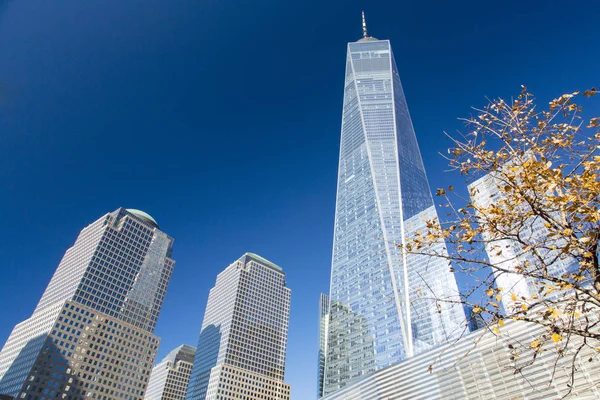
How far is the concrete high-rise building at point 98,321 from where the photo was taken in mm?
114812

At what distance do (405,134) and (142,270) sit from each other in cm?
13999

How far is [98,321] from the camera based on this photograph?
130m

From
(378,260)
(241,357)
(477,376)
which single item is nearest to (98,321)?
(241,357)

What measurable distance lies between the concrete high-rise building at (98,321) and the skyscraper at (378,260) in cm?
7368

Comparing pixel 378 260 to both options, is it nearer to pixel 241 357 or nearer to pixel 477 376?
pixel 241 357

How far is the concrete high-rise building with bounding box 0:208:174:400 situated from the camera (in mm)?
114812

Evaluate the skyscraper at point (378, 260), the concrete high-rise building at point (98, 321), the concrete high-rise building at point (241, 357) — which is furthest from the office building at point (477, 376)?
the concrete high-rise building at point (241, 357)

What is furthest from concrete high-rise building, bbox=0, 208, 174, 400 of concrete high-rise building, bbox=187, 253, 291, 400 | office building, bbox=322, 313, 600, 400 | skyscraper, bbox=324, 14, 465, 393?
office building, bbox=322, 313, 600, 400

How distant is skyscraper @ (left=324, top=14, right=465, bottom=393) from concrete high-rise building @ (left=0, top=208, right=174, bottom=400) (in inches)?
2901

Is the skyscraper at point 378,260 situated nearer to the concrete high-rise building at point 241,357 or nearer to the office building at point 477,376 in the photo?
the office building at point 477,376

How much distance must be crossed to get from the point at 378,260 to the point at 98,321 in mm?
105234

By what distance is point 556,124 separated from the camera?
8430 millimetres

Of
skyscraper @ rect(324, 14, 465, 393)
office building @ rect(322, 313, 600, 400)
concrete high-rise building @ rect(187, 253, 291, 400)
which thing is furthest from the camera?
concrete high-rise building @ rect(187, 253, 291, 400)

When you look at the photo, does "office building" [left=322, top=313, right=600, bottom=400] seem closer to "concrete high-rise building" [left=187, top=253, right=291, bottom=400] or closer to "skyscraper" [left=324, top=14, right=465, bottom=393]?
"skyscraper" [left=324, top=14, right=465, bottom=393]
